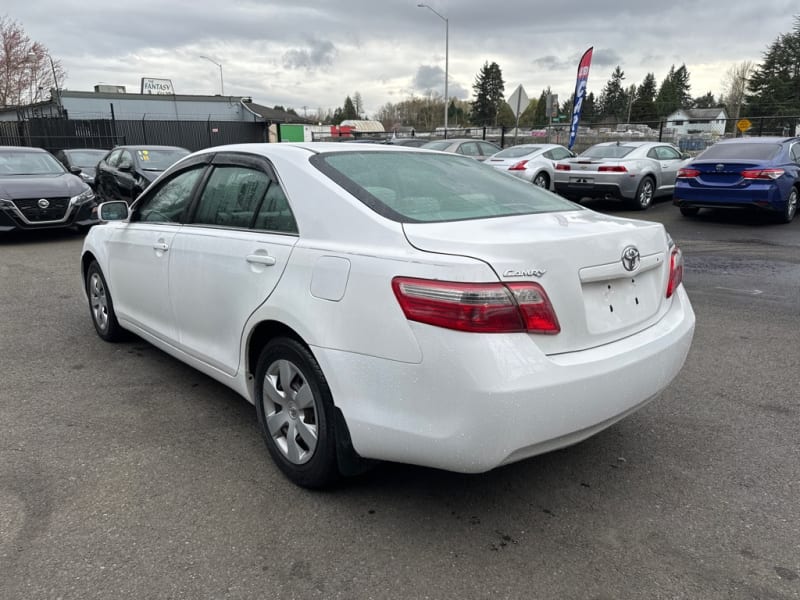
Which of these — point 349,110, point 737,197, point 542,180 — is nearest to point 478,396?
point 737,197

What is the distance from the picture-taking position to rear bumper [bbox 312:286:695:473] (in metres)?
2.23

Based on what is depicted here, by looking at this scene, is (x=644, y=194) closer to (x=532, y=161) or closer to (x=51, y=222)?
(x=532, y=161)

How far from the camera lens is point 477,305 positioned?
7.33 feet

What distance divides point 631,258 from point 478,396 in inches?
39.8

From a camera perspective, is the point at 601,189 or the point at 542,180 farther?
the point at 542,180

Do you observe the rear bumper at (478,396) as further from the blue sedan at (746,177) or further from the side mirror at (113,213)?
the blue sedan at (746,177)

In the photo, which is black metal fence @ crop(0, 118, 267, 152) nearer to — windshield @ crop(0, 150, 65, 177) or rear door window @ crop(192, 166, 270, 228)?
windshield @ crop(0, 150, 65, 177)

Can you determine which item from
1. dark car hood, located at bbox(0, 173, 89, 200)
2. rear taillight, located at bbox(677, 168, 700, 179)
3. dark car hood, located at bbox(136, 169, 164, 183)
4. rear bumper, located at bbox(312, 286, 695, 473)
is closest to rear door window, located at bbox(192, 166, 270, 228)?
rear bumper, located at bbox(312, 286, 695, 473)

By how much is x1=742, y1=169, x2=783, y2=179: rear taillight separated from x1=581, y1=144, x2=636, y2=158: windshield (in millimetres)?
3419

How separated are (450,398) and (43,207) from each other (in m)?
9.87

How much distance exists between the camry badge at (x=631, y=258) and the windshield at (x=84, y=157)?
1644 centimetres

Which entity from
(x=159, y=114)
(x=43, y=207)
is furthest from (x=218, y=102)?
(x=43, y=207)

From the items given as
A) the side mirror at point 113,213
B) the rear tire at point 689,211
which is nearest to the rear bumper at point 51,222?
the side mirror at point 113,213

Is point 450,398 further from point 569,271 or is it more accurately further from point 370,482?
point 370,482
